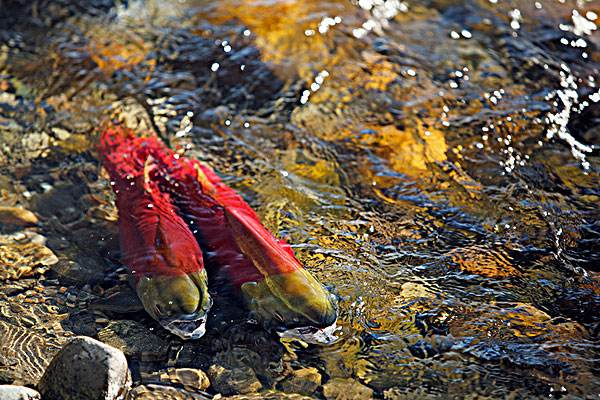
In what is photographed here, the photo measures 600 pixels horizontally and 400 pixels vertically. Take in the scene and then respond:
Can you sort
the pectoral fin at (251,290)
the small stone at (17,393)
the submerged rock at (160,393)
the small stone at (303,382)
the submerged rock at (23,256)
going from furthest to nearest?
the submerged rock at (23,256) < the pectoral fin at (251,290) < the small stone at (303,382) < the submerged rock at (160,393) < the small stone at (17,393)

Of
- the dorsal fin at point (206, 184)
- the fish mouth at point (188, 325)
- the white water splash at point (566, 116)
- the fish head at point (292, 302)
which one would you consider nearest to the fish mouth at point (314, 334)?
the fish head at point (292, 302)

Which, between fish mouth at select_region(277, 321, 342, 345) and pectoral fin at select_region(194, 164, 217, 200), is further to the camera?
pectoral fin at select_region(194, 164, 217, 200)

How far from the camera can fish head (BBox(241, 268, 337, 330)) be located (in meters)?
3.64

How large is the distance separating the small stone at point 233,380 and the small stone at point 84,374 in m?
0.54

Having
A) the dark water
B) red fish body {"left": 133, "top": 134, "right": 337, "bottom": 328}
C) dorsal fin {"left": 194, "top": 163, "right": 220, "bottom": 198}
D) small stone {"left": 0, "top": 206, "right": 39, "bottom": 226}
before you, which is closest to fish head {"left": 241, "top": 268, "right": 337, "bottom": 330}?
red fish body {"left": 133, "top": 134, "right": 337, "bottom": 328}

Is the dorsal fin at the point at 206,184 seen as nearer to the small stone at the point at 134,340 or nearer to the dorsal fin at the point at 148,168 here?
the dorsal fin at the point at 148,168

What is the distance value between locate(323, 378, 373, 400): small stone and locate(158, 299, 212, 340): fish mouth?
79cm

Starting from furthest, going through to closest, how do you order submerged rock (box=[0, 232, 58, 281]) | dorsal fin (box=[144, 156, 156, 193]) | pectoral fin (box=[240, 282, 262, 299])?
dorsal fin (box=[144, 156, 156, 193]), submerged rock (box=[0, 232, 58, 281]), pectoral fin (box=[240, 282, 262, 299])

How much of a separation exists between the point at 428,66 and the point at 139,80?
2.79 metres

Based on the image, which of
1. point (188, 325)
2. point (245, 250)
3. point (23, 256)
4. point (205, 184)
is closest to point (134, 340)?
point (188, 325)

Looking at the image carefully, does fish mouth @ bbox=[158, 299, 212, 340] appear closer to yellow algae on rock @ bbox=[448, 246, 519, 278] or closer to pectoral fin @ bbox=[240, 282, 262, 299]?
pectoral fin @ bbox=[240, 282, 262, 299]

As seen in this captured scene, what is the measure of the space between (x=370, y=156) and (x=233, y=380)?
242cm

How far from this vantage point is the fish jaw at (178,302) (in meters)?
3.72

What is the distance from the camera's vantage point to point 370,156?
18.0 ft
